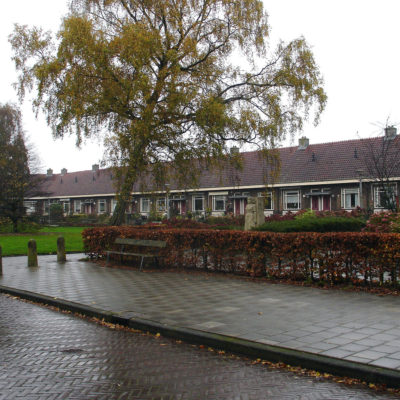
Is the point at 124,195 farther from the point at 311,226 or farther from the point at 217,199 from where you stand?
the point at 217,199

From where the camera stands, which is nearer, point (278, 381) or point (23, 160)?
point (278, 381)

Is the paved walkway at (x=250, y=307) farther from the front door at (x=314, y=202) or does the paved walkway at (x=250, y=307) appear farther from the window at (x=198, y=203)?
the window at (x=198, y=203)

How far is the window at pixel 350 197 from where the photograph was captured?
31.5 m

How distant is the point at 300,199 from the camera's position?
1351 inches

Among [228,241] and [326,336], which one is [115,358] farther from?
[228,241]

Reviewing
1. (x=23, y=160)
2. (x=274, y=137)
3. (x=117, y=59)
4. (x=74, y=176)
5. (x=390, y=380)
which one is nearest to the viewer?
(x=390, y=380)

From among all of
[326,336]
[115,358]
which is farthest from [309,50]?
[115,358]

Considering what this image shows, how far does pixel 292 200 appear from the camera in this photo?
3481 centimetres

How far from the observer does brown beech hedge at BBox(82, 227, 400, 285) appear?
8.49 m

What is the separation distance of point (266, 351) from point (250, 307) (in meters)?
2.28

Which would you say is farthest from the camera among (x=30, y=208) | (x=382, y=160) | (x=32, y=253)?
(x=30, y=208)

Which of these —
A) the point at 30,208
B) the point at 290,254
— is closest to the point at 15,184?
the point at 30,208

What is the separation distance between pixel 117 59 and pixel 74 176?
4583 centimetres

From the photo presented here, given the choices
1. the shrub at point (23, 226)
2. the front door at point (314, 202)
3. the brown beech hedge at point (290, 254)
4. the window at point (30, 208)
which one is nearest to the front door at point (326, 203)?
the front door at point (314, 202)
